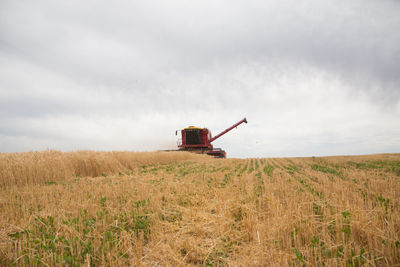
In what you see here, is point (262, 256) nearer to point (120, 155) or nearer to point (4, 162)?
point (4, 162)

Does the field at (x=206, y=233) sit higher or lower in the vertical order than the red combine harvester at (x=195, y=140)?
lower

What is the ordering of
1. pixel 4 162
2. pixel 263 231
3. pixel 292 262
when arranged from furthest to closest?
1. pixel 4 162
2. pixel 263 231
3. pixel 292 262

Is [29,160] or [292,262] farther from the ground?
[29,160]

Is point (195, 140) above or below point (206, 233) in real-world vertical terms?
above

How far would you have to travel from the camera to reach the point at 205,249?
10.4 ft

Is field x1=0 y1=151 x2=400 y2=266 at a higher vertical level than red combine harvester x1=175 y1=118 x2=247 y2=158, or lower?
lower

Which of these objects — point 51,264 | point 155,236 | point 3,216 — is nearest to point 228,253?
point 155,236

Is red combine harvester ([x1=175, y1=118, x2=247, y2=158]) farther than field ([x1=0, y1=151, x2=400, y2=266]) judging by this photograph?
Yes

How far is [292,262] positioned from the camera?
257cm

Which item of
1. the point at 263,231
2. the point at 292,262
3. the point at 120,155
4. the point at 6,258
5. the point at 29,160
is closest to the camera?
the point at 292,262

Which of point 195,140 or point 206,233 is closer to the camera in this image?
point 206,233

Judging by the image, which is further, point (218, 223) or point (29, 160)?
point (29, 160)

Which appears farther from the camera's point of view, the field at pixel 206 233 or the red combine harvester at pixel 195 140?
the red combine harvester at pixel 195 140

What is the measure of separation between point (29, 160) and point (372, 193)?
14.7 m
